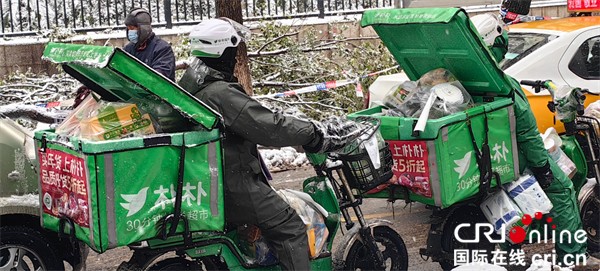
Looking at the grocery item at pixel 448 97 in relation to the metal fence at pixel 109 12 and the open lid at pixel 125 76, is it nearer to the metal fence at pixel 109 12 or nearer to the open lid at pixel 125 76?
the open lid at pixel 125 76

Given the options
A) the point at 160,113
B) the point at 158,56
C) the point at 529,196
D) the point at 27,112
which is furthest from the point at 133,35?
the point at 529,196

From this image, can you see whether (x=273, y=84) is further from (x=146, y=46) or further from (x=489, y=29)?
(x=489, y=29)

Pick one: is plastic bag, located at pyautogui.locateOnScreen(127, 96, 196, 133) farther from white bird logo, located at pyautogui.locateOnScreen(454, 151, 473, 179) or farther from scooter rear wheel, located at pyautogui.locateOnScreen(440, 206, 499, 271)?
scooter rear wheel, located at pyautogui.locateOnScreen(440, 206, 499, 271)

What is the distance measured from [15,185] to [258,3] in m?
7.68

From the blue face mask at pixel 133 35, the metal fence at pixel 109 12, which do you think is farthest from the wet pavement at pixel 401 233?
the metal fence at pixel 109 12

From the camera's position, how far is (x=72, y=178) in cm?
336

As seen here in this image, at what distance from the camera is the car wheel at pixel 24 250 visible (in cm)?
411

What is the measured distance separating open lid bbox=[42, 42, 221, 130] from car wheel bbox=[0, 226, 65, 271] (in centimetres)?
118

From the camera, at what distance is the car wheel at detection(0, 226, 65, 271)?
13.5 feet

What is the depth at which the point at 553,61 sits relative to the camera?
6.98 metres

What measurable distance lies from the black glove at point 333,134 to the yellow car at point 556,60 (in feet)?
11.6

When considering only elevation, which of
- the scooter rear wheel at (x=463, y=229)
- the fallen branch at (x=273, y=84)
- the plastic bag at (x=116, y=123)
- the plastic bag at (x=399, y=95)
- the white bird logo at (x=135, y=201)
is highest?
the plastic bag at (x=116, y=123)

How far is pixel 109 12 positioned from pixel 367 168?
784 cm

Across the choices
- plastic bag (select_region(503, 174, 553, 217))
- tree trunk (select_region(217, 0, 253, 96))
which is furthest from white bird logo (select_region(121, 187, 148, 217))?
tree trunk (select_region(217, 0, 253, 96))
